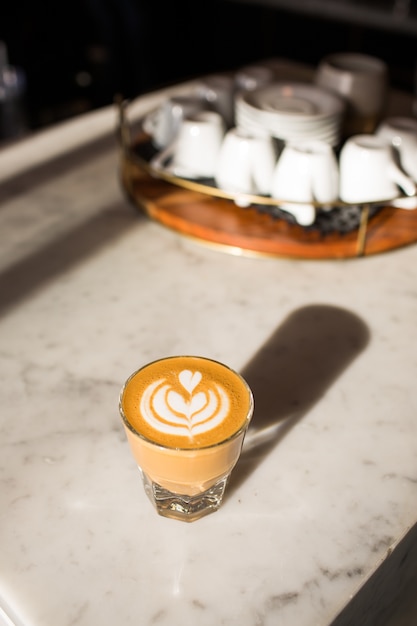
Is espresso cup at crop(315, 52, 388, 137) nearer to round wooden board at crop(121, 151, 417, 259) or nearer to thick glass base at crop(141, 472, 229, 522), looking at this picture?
round wooden board at crop(121, 151, 417, 259)

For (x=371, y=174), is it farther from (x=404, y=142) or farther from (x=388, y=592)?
(x=388, y=592)

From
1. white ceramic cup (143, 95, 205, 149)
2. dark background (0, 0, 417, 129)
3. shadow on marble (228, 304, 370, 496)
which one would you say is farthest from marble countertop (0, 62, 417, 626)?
dark background (0, 0, 417, 129)

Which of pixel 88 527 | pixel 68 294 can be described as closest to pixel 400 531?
pixel 88 527

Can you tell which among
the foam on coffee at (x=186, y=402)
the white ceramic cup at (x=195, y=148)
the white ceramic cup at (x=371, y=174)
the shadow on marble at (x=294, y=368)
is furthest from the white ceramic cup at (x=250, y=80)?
the foam on coffee at (x=186, y=402)

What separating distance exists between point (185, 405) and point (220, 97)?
63cm

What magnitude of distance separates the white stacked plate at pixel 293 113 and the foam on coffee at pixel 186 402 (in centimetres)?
42

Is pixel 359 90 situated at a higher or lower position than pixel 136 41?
higher

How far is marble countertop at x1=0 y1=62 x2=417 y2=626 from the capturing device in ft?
1.43

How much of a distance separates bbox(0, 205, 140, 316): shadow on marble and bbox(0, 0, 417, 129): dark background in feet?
3.22

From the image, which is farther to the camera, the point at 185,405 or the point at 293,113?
the point at 293,113

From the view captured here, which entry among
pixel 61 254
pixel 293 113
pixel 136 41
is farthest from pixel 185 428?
pixel 136 41

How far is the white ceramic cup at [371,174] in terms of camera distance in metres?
0.76

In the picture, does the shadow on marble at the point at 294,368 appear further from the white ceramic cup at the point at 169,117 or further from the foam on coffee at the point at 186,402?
the white ceramic cup at the point at 169,117

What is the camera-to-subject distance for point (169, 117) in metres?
0.92
